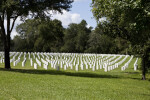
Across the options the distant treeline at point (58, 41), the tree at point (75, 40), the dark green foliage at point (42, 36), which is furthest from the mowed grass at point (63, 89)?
the tree at point (75, 40)

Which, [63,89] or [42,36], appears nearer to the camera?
[63,89]

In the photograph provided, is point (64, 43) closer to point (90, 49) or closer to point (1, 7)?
point (90, 49)

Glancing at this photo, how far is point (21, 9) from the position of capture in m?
20.4

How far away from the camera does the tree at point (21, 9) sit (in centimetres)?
1984

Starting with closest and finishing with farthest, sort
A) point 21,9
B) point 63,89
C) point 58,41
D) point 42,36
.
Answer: point 63,89 → point 21,9 → point 42,36 → point 58,41

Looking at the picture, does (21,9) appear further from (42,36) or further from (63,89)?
(42,36)

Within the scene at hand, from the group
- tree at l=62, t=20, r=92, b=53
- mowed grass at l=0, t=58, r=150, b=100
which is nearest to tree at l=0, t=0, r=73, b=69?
mowed grass at l=0, t=58, r=150, b=100

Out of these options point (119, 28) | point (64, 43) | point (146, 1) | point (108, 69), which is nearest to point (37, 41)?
point (64, 43)

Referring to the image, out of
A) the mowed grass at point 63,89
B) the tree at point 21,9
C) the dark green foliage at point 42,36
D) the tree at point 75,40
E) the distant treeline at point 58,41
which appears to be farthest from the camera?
the tree at point 75,40

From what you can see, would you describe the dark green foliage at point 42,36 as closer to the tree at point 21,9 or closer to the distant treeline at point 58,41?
the distant treeline at point 58,41

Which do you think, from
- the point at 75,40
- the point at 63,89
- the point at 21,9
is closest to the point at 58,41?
the point at 75,40

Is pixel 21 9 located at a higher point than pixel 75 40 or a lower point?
lower

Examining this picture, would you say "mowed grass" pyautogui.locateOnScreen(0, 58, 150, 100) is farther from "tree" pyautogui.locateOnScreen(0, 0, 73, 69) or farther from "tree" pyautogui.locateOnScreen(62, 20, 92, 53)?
"tree" pyautogui.locateOnScreen(62, 20, 92, 53)

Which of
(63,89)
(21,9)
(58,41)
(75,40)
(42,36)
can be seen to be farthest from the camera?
(75,40)
